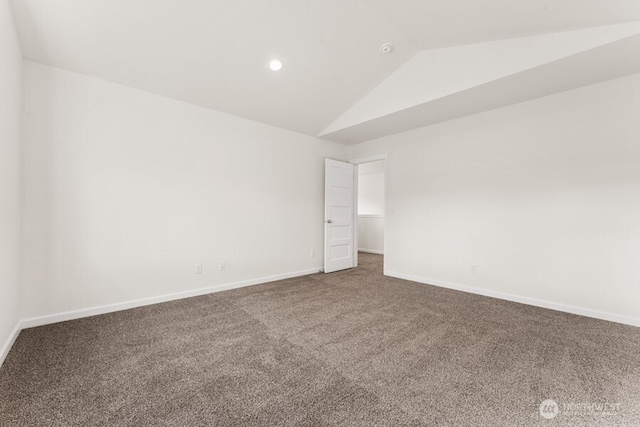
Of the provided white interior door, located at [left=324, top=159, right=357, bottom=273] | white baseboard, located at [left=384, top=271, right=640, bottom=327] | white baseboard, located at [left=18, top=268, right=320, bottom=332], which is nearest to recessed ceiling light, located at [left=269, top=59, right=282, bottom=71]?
white interior door, located at [left=324, top=159, right=357, bottom=273]

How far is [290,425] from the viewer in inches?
53.0

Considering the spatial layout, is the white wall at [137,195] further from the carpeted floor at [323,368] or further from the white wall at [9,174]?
the carpeted floor at [323,368]

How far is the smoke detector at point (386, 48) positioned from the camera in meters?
2.95

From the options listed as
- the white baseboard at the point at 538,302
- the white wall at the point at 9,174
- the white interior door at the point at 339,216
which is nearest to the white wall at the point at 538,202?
the white baseboard at the point at 538,302

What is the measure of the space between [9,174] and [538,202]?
5172 millimetres

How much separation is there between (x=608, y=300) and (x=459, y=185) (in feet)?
6.43

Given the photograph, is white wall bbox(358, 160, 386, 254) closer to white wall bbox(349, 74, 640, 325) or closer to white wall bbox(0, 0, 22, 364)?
white wall bbox(349, 74, 640, 325)

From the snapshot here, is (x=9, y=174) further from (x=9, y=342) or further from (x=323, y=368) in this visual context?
(x=323, y=368)

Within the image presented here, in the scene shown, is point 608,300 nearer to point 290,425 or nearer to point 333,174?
point 290,425

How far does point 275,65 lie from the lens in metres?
2.96

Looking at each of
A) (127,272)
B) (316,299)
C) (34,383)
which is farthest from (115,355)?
(316,299)

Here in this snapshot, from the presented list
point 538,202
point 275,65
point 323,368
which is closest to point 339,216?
point 275,65

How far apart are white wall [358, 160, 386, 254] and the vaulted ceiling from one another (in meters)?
4.04

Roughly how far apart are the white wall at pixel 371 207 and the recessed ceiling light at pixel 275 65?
14.8 feet
